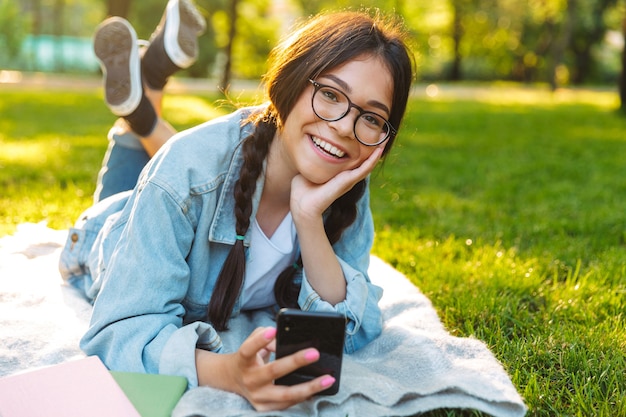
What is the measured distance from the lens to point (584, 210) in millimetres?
4406

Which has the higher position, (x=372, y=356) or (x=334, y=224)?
(x=334, y=224)

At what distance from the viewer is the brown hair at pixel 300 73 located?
208 centimetres

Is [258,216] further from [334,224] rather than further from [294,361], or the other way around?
[294,361]

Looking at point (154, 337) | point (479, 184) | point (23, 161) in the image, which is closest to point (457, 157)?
point (479, 184)

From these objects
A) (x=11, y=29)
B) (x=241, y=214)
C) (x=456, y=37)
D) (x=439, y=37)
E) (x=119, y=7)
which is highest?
(x=119, y=7)

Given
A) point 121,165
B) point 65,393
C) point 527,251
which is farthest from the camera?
point 527,251

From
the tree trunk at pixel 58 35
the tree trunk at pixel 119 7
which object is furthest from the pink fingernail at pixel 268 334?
the tree trunk at pixel 58 35

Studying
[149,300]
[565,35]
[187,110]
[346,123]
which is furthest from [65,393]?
[565,35]

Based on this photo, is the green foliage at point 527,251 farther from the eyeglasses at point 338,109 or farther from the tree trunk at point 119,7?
the tree trunk at point 119,7

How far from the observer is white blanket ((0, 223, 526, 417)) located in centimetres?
183

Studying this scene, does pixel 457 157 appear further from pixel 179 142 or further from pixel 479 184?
pixel 179 142

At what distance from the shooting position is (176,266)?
2014 millimetres

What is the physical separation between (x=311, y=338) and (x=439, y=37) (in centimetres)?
3151

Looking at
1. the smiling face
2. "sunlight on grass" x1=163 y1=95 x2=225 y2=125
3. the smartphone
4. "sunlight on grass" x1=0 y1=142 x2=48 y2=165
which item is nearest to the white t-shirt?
the smiling face
